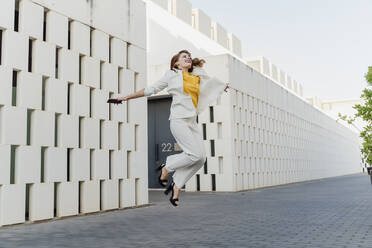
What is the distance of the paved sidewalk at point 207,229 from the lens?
5.88m

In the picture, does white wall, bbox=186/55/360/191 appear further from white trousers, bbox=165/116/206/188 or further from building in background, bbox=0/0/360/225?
white trousers, bbox=165/116/206/188

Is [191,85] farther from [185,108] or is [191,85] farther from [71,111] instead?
[71,111]

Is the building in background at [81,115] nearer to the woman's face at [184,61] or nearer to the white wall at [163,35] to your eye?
the woman's face at [184,61]

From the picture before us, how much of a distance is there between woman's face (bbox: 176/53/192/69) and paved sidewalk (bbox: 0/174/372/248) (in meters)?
2.60

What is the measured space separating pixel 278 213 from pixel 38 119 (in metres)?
6.13

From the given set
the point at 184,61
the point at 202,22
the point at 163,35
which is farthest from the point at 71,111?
the point at 202,22

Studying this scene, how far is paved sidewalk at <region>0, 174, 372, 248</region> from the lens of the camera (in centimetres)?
588

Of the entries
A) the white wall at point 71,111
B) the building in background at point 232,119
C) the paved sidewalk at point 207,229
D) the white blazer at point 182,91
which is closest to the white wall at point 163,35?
the building in background at point 232,119

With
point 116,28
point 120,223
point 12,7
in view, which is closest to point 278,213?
point 120,223

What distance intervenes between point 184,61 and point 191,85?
1.17 feet

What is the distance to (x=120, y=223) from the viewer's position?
821cm

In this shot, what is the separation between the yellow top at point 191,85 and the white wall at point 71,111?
15.1 feet

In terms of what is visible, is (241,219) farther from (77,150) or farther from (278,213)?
(77,150)

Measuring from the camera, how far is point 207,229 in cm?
720
